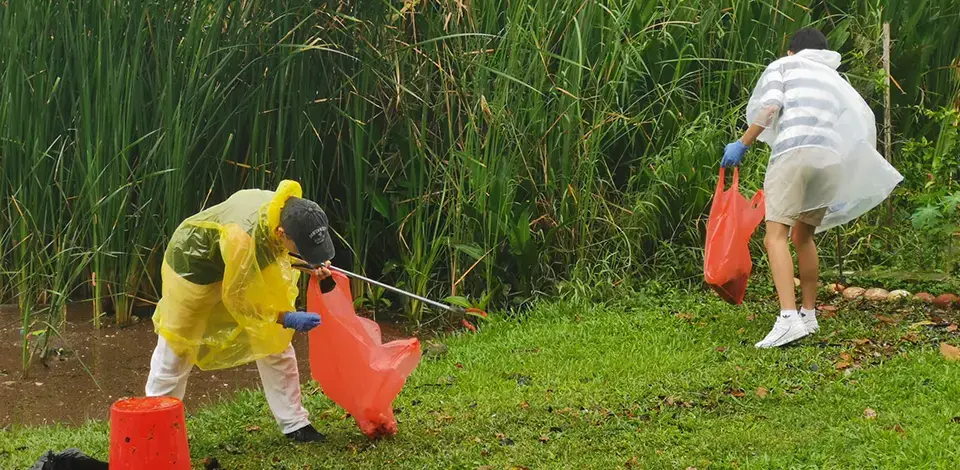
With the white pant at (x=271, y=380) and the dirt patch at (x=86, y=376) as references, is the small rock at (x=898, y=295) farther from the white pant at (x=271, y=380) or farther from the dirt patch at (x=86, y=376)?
the white pant at (x=271, y=380)

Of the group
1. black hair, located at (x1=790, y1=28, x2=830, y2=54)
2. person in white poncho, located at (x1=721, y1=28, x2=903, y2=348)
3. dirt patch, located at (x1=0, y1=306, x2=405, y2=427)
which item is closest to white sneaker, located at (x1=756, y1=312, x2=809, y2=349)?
person in white poncho, located at (x1=721, y1=28, x2=903, y2=348)

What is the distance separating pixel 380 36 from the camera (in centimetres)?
652

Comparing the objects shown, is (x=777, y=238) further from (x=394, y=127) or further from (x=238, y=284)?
(x=238, y=284)

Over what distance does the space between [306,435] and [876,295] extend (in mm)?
3682

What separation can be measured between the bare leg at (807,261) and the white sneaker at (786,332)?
0.30 m

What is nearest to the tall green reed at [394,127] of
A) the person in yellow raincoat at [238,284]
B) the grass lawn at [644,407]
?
the grass lawn at [644,407]

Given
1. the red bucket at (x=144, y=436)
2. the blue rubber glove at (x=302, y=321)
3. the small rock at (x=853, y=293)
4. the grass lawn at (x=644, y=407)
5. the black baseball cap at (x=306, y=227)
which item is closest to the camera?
the red bucket at (x=144, y=436)

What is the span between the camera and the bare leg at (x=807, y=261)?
5.94 m

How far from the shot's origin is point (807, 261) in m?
5.98

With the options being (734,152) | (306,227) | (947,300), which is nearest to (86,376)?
(306,227)

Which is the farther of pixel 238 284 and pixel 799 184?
pixel 799 184

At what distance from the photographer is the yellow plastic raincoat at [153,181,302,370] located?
4.02 metres

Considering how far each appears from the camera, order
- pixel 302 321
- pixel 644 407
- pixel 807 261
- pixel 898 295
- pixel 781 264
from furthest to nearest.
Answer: pixel 898 295
pixel 807 261
pixel 781 264
pixel 644 407
pixel 302 321

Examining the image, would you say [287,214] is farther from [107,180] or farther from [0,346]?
[0,346]
